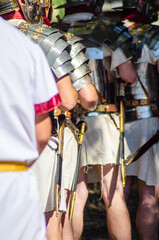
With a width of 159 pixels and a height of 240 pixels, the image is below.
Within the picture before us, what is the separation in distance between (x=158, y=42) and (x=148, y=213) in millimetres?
1539

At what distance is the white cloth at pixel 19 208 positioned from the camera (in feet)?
5.67

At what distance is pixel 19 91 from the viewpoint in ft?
5.86

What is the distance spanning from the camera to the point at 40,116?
201cm

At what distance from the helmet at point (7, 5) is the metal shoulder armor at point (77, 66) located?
17.2 inches

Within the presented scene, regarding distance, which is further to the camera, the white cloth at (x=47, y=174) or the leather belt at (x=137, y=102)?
the leather belt at (x=137, y=102)

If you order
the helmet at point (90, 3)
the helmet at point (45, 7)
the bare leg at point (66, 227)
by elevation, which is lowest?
the bare leg at point (66, 227)

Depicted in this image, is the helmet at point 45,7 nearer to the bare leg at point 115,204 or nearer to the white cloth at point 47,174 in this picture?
the white cloth at point 47,174

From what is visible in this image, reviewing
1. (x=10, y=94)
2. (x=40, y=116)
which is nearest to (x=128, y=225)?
(x=40, y=116)

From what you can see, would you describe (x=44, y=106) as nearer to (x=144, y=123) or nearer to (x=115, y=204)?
(x=115, y=204)

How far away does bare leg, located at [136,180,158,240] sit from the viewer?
429cm

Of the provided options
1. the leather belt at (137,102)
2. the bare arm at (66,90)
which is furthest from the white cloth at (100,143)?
the bare arm at (66,90)

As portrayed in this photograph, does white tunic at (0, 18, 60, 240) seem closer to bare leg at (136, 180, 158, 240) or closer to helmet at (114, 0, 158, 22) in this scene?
bare leg at (136, 180, 158, 240)

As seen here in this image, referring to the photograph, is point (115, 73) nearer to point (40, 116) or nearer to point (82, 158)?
point (82, 158)

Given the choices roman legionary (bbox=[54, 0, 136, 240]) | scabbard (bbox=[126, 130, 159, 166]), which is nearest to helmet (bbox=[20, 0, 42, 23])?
roman legionary (bbox=[54, 0, 136, 240])
